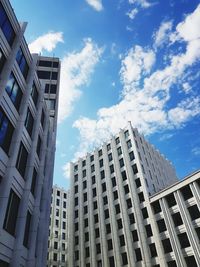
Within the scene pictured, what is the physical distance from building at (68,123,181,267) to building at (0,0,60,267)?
20.3 meters

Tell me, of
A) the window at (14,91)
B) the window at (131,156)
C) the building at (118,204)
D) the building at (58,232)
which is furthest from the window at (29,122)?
the building at (58,232)

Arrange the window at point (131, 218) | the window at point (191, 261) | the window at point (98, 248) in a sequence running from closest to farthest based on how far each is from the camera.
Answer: the window at point (191, 261) → the window at point (131, 218) → the window at point (98, 248)

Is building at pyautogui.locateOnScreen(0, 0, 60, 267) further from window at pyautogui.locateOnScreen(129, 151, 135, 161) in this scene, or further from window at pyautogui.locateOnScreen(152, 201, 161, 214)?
window at pyautogui.locateOnScreen(129, 151, 135, 161)

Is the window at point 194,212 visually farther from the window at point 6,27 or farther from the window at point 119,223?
the window at point 6,27

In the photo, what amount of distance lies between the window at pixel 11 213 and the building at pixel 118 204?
25.9 m

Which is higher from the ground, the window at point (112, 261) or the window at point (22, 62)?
the window at point (22, 62)

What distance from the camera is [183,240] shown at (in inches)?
1299

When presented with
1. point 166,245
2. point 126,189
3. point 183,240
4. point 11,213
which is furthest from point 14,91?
point 126,189

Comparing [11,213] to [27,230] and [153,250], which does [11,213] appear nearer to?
[27,230]

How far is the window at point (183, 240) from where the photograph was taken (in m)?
32.4

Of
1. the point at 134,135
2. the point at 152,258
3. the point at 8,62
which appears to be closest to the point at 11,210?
the point at 8,62

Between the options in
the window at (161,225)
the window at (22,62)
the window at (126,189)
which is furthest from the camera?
the window at (126,189)

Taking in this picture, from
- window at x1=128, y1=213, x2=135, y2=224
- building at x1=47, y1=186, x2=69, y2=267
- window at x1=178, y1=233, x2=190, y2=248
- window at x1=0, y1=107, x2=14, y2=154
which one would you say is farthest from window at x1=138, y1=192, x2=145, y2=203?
building at x1=47, y1=186, x2=69, y2=267

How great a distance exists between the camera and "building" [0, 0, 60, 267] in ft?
47.7
